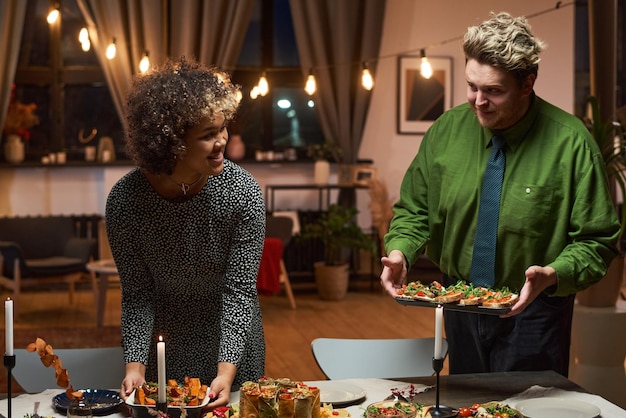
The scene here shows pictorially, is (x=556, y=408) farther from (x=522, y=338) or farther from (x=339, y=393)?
(x=339, y=393)

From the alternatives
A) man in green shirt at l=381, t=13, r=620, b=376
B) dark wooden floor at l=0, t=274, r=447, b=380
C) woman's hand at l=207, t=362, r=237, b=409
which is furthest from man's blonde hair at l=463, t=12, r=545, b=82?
dark wooden floor at l=0, t=274, r=447, b=380

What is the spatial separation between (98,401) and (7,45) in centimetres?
685

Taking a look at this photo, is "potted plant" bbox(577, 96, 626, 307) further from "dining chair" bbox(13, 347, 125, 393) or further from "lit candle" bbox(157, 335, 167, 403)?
"lit candle" bbox(157, 335, 167, 403)

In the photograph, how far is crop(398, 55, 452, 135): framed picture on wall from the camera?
30.5 feet

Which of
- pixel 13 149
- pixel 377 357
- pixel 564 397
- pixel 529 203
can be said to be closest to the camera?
pixel 564 397

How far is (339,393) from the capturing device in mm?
2451

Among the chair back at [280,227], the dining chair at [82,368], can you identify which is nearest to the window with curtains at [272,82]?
the chair back at [280,227]

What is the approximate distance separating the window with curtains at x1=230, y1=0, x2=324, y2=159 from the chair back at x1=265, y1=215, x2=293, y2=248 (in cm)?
148

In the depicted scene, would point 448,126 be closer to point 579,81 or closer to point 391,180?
point 391,180

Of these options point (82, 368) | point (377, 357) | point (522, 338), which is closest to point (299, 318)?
point (377, 357)

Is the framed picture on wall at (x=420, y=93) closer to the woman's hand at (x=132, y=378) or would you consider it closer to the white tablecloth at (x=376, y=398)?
the white tablecloth at (x=376, y=398)

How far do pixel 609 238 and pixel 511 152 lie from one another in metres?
0.36

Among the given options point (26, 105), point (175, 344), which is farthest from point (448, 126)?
point (26, 105)

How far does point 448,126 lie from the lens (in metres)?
2.88
